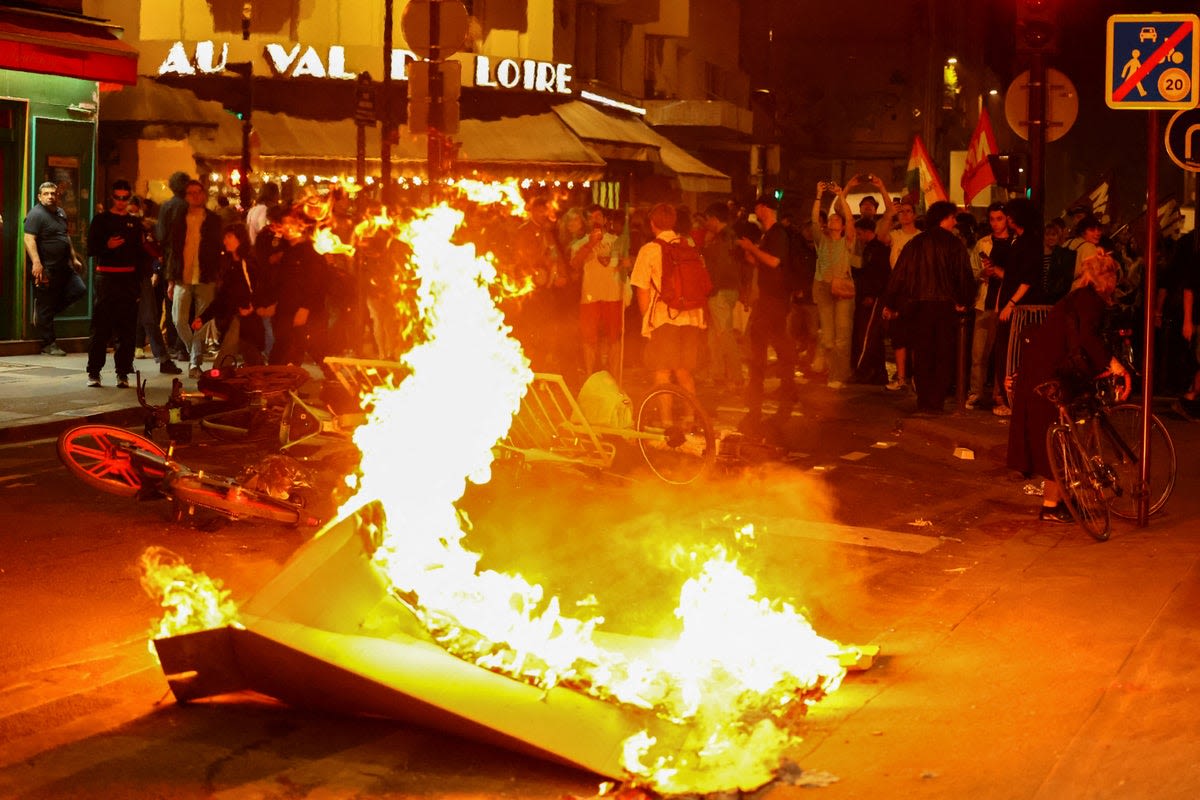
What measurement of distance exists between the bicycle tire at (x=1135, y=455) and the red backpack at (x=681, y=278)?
3.67 meters

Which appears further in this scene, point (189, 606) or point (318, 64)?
point (318, 64)

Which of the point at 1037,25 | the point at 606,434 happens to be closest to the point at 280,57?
the point at 1037,25

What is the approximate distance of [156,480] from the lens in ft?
31.2

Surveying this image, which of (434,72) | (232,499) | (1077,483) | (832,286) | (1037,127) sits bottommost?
(232,499)

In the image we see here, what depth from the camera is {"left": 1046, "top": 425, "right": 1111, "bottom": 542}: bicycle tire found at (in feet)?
31.9

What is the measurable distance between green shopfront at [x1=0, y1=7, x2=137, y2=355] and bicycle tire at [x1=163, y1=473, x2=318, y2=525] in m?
10.8

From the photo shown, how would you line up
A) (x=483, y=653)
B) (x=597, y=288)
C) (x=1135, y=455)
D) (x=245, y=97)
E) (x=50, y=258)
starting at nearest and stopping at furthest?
(x=483, y=653), (x=1135, y=455), (x=597, y=288), (x=50, y=258), (x=245, y=97)

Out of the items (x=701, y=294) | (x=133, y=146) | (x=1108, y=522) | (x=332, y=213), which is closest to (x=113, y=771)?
(x=1108, y=522)

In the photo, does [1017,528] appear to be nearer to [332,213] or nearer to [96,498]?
[96,498]

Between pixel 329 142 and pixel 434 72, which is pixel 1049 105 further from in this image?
pixel 329 142

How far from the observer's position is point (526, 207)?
17.1 m

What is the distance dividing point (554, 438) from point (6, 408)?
6.21m

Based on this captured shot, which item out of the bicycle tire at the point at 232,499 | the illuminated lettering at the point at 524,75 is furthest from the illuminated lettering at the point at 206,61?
the bicycle tire at the point at 232,499

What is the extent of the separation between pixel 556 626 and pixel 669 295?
21.6 feet
